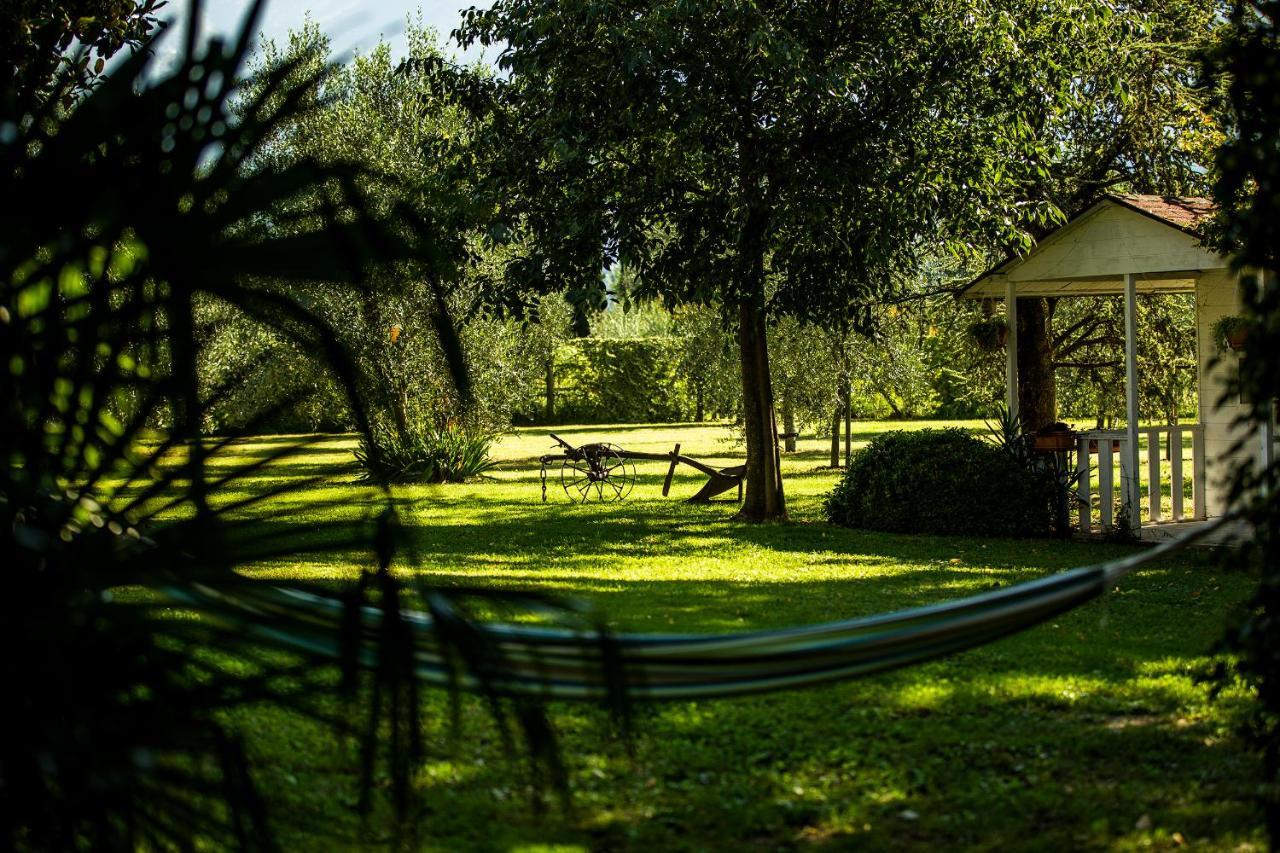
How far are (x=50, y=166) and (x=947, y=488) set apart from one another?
978cm

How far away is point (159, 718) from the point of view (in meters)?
1.55

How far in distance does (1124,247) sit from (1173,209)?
0.54 metres

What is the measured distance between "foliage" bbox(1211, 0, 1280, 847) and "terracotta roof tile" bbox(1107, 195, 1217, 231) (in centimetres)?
717

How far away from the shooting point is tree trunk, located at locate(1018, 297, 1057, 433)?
42.8ft

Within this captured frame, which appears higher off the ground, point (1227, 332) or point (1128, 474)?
point (1227, 332)

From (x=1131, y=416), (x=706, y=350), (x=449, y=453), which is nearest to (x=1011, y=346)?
(x=1131, y=416)

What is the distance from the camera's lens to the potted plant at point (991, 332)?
35.7ft

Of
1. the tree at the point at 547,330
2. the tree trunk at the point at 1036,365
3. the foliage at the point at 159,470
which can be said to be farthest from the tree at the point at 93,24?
the tree at the point at 547,330

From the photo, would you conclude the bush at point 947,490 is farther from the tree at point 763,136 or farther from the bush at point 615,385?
the bush at point 615,385

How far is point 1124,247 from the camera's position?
9797 millimetres

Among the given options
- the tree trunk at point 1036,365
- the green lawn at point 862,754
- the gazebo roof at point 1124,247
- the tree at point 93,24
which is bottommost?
the green lawn at point 862,754

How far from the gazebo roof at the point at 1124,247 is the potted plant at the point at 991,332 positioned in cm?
39

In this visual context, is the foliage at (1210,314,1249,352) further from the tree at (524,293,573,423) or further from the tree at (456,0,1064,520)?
the tree at (524,293,573,423)

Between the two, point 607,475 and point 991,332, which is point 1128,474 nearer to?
point 991,332
